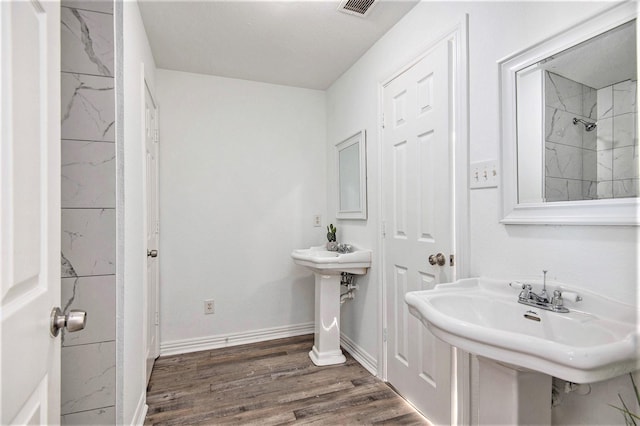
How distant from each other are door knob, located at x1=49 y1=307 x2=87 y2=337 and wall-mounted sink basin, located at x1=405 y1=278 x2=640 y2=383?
3.22ft

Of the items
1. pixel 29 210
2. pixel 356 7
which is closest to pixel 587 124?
pixel 356 7

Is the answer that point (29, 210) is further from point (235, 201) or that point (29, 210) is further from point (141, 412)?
point (235, 201)

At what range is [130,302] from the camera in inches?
61.2

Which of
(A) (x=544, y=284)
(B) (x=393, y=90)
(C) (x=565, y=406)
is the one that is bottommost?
(C) (x=565, y=406)

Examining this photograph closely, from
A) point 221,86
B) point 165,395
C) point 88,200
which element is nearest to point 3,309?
point 88,200

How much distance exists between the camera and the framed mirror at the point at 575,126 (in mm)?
1004

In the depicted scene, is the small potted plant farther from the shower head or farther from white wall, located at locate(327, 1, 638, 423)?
the shower head

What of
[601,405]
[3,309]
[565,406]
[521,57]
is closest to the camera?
[3,309]

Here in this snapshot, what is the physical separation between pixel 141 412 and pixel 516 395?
1.87 m

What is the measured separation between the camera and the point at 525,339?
0.87 metres

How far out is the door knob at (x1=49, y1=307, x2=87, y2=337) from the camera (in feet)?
2.18

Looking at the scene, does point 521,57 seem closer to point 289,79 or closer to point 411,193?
point 411,193

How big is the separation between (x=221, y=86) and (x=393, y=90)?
1.59 metres

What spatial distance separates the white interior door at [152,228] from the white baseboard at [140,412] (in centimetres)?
30
